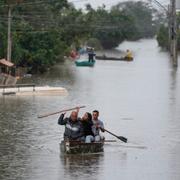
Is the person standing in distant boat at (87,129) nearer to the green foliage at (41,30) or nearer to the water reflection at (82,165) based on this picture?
the water reflection at (82,165)

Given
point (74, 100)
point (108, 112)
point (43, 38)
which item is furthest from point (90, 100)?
point (43, 38)

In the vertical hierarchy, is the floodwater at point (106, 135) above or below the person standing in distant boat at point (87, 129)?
below

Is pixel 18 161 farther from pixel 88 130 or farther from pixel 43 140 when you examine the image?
pixel 43 140

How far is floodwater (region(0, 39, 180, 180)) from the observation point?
19484mm

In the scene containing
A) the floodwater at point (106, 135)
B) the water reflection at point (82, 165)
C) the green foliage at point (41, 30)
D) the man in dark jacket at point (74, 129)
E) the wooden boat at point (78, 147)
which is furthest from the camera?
the green foliage at point (41, 30)

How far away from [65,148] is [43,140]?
2.79 m

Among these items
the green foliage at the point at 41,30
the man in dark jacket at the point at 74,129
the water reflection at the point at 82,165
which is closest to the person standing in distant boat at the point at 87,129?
the man in dark jacket at the point at 74,129

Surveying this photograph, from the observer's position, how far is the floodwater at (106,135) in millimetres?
19484

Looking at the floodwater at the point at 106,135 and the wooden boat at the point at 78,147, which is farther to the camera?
the wooden boat at the point at 78,147

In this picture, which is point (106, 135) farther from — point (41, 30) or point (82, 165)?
point (41, 30)

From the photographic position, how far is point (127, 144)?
24047 mm

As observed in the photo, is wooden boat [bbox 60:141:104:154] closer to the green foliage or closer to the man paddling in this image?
the man paddling

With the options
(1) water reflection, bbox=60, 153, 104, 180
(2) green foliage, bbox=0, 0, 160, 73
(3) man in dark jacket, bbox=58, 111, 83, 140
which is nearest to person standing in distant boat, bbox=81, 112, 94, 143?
(3) man in dark jacket, bbox=58, 111, 83, 140

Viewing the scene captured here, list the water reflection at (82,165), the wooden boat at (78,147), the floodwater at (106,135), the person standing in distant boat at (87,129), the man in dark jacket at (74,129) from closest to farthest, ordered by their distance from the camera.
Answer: the water reflection at (82,165) < the floodwater at (106,135) < the wooden boat at (78,147) < the man in dark jacket at (74,129) < the person standing in distant boat at (87,129)
